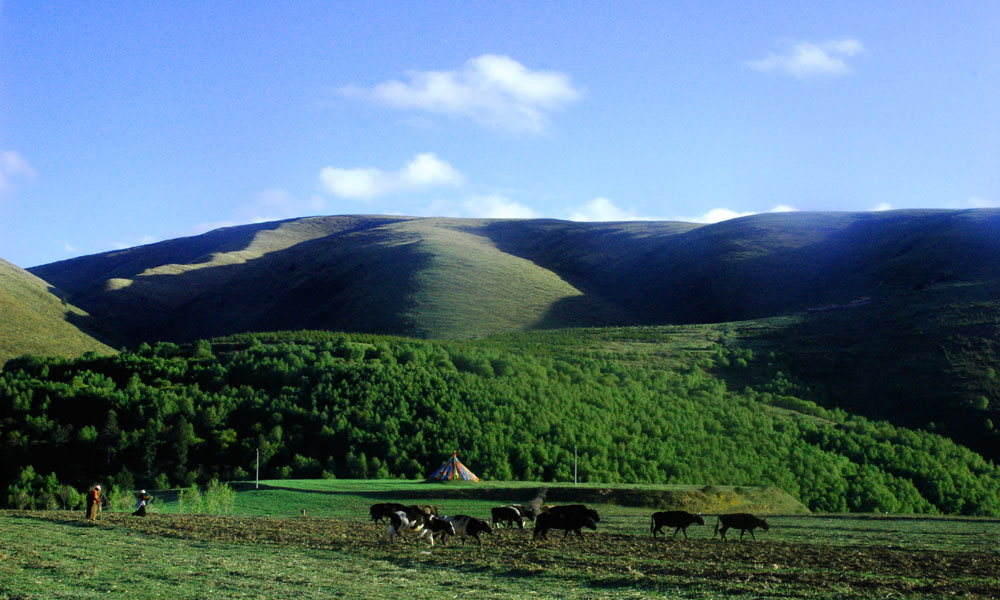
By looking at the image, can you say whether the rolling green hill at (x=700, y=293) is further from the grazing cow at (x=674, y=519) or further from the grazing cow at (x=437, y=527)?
the grazing cow at (x=437, y=527)

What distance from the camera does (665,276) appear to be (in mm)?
134500

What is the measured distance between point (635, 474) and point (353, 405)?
18554 mm

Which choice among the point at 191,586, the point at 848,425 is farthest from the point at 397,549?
the point at 848,425

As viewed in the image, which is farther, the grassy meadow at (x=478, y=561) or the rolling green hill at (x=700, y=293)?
the rolling green hill at (x=700, y=293)

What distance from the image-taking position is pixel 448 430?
55750mm

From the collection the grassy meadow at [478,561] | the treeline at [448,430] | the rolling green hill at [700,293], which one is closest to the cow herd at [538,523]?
the grassy meadow at [478,561]

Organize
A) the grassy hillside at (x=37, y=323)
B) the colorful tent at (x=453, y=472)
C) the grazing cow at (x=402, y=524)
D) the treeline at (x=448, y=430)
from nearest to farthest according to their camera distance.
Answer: the grazing cow at (x=402, y=524), the colorful tent at (x=453, y=472), the treeline at (x=448, y=430), the grassy hillside at (x=37, y=323)

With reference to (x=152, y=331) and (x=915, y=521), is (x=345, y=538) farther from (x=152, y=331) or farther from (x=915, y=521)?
(x=152, y=331)

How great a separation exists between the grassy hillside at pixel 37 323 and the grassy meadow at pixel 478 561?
74.3 metres

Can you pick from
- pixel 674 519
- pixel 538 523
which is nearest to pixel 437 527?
pixel 538 523

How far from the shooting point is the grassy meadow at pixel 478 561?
15.0 m


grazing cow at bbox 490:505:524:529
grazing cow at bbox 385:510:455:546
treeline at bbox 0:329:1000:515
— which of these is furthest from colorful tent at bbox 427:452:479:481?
grazing cow at bbox 385:510:455:546

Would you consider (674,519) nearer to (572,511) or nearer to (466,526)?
(572,511)

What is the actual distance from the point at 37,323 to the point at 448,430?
72.9m
